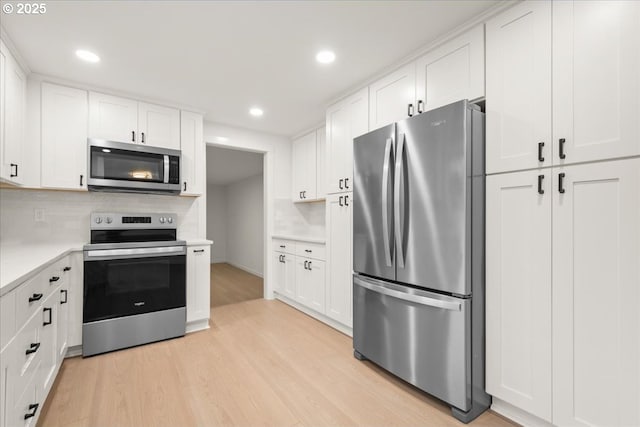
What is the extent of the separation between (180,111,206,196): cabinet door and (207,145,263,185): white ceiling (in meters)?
1.13

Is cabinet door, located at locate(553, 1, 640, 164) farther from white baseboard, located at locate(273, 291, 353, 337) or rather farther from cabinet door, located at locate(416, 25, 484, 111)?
white baseboard, located at locate(273, 291, 353, 337)

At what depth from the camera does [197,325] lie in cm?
315

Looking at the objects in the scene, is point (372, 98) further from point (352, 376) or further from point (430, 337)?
point (352, 376)

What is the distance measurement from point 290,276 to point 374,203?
82.8 inches

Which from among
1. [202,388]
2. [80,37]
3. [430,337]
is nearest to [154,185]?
[80,37]

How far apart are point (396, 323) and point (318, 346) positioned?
40.1 inches

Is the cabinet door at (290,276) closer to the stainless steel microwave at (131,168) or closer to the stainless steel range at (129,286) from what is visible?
the stainless steel range at (129,286)

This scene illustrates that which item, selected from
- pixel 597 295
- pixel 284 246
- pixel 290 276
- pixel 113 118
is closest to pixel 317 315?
pixel 290 276

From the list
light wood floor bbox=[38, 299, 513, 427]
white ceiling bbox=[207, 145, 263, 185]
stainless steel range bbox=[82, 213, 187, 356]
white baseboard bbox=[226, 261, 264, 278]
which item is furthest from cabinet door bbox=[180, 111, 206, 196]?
white baseboard bbox=[226, 261, 264, 278]

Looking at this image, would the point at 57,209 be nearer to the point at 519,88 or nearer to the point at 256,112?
the point at 256,112

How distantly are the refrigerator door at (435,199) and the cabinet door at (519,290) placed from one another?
7.8 inches

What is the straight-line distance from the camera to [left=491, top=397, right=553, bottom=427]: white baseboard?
5.34 feet

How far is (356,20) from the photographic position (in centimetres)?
191

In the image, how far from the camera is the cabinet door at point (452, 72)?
1.88 m
